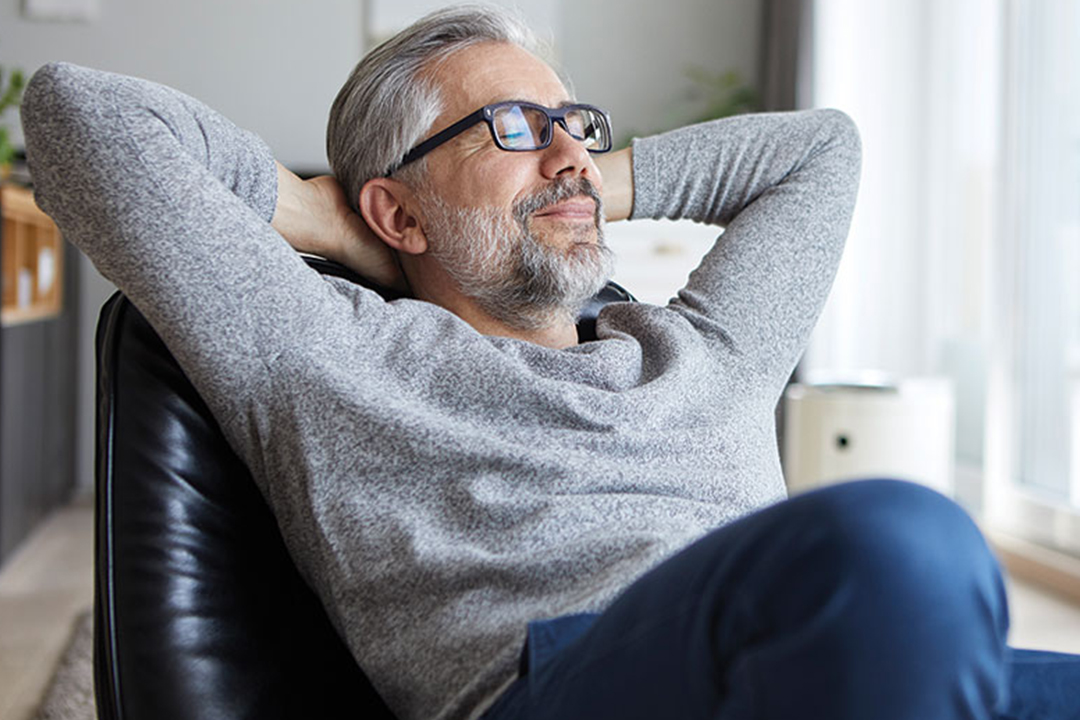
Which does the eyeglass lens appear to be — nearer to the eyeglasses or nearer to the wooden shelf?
the eyeglasses

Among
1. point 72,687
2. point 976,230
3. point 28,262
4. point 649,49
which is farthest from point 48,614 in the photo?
point 649,49

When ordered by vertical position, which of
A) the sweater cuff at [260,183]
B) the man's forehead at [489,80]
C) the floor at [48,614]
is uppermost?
the man's forehead at [489,80]

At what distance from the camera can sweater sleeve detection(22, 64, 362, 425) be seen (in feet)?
3.55

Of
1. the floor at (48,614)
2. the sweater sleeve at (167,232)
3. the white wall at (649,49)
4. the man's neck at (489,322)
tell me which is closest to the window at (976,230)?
the floor at (48,614)

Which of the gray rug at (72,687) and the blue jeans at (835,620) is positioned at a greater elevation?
the blue jeans at (835,620)

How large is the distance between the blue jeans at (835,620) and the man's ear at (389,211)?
864mm

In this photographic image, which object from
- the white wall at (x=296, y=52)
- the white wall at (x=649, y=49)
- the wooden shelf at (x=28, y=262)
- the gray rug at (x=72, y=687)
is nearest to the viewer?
the gray rug at (x=72, y=687)

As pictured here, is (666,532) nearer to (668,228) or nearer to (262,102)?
(668,228)

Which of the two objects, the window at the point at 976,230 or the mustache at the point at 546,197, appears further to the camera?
the window at the point at 976,230

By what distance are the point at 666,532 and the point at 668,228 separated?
2.94m

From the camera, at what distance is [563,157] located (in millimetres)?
1406

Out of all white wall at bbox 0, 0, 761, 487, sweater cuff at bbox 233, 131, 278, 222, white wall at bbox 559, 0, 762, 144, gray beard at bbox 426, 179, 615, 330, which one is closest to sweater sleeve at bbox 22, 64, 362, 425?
sweater cuff at bbox 233, 131, 278, 222

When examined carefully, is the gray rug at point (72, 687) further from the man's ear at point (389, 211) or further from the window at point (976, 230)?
the window at point (976, 230)

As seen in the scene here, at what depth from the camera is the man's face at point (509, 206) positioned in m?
1.41
